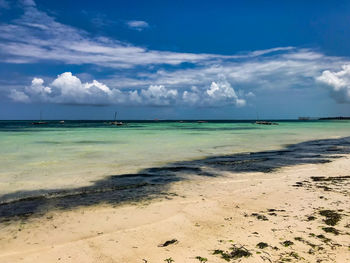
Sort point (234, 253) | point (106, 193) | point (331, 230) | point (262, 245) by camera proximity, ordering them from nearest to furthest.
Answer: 1. point (234, 253)
2. point (262, 245)
3. point (331, 230)
4. point (106, 193)

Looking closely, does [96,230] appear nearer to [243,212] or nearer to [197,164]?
[243,212]

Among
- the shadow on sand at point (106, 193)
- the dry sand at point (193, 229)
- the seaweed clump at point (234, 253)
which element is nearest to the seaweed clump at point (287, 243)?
the dry sand at point (193, 229)

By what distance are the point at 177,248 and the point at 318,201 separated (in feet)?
16.1

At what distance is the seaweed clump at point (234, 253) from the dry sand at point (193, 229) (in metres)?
0.07

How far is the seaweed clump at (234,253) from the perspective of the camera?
474cm

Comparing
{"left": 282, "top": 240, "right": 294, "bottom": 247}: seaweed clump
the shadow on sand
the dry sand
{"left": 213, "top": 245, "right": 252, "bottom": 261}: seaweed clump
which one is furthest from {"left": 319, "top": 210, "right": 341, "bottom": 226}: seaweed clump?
the shadow on sand

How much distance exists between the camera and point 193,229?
19.8ft

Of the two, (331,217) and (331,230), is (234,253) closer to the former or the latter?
(331,230)

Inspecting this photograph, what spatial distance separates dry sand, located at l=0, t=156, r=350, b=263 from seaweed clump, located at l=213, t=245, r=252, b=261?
71mm

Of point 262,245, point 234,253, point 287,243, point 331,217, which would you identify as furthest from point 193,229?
point 331,217

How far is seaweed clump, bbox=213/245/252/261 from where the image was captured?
4741 mm

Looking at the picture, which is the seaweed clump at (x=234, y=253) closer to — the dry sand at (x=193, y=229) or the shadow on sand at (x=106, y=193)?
the dry sand at (x=193, y=229)

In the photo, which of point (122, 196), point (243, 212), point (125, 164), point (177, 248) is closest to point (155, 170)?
point (125, 164)

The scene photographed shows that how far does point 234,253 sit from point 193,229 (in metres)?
1.35
